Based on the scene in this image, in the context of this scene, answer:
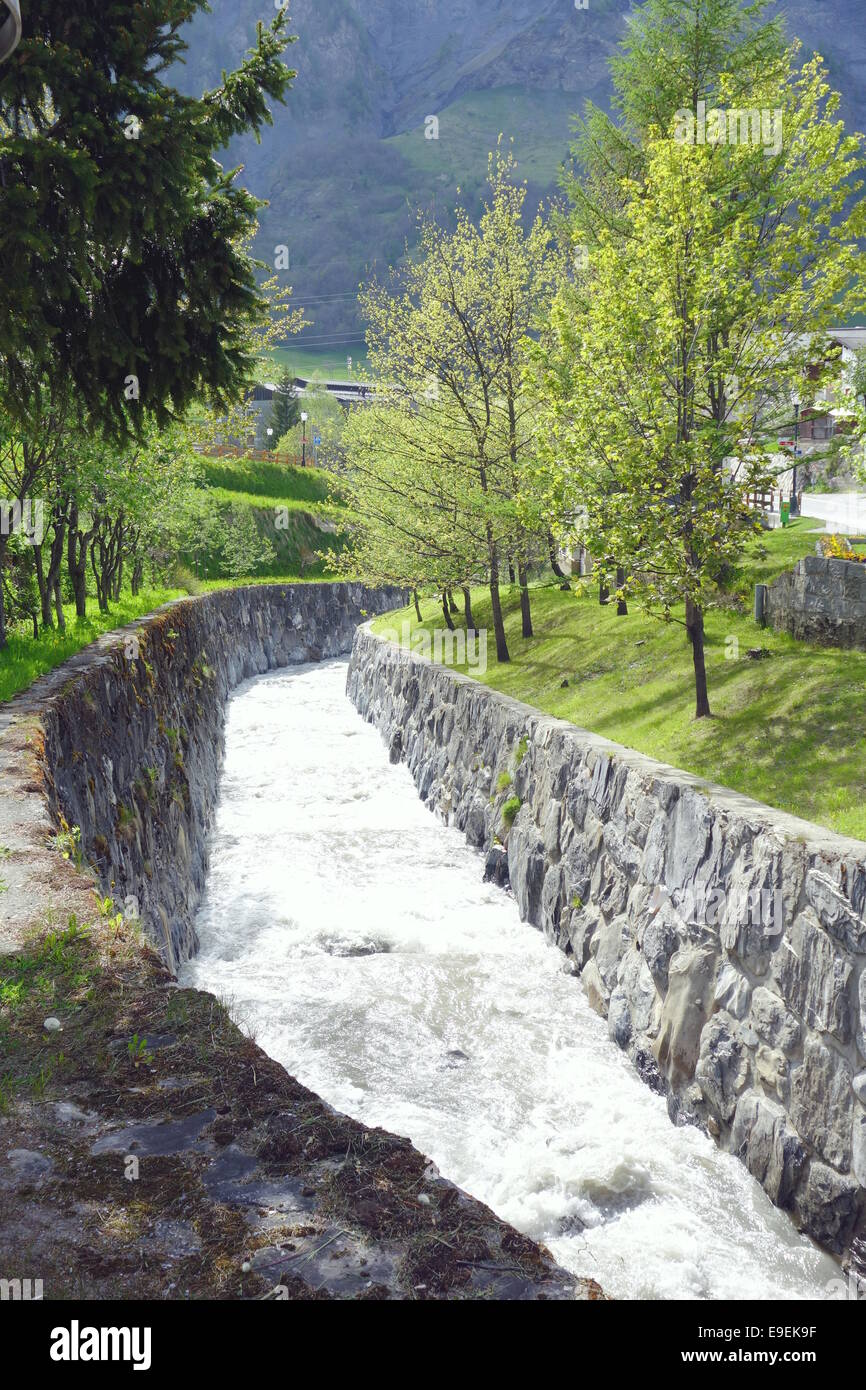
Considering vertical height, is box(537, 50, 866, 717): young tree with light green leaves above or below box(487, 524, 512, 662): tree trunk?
above

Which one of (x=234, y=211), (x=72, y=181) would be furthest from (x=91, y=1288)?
(x=234, y=211)

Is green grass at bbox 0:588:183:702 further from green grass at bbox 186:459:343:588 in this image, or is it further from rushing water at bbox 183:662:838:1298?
green grass at bbox 186:459:343:588

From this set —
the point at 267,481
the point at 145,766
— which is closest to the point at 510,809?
the point at 145,766

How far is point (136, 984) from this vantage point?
4379 millimetres

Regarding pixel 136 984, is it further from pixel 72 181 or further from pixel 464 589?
pixel 464 589

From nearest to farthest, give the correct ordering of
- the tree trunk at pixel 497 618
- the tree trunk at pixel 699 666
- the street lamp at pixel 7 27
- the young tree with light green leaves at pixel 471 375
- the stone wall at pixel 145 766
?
the street lamp at pixel 7 27, the stone wall at pixel 145 766, the tree trunk at pixel 699 666, the young tree with light green leaves at pixel 471 375, the tree trunk at pixel 497 618

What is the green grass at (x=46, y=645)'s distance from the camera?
1105 cm

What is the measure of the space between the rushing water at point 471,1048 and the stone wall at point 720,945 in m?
0.39

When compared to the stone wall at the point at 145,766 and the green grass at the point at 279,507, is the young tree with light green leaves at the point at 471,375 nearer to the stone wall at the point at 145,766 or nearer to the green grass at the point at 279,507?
the stone wall at the point at 145,766

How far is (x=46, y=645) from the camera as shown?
13922mm

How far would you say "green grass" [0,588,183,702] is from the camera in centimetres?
1105

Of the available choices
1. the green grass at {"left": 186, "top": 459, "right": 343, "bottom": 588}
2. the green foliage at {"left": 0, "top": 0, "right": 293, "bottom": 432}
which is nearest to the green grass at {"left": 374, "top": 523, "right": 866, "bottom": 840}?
the green foliage at {"left": 0, "top": 0, "right": 293, "bottom": 432}

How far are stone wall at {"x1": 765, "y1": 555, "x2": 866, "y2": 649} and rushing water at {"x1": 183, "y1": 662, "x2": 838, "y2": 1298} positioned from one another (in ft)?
18.5

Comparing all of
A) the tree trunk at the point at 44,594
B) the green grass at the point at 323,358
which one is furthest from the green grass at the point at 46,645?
the green grass at the point at 323,358
